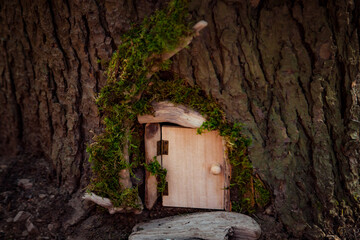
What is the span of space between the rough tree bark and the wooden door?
388 millimetres

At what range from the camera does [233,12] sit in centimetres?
284

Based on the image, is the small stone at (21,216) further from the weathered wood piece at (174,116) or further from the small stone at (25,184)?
the weathered wood piece at (174,116)

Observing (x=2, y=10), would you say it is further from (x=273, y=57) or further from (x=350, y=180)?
(x=350, y=180)

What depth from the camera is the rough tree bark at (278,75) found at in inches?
114

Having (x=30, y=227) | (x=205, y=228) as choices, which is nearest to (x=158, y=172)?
(x=205, y=228)

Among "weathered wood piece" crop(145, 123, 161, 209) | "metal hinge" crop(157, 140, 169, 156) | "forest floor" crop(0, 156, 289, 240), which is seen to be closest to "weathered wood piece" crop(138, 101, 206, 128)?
"weathered wood piece" crop(145, 123, 161, 209)

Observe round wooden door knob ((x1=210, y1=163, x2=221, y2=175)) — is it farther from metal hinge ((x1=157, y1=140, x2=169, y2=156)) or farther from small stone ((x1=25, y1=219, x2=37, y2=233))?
small stone ((x1=25, y1=219, x2=37, y2=233))

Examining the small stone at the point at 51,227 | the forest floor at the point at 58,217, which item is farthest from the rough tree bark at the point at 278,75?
the small stone at the point at 51,227

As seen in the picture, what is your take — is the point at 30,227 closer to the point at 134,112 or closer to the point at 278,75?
the point at 134,112

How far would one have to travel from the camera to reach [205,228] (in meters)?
2.87

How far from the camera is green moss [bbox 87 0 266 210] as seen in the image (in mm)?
2775

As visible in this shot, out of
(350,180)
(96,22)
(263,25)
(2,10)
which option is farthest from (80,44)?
(350,180)

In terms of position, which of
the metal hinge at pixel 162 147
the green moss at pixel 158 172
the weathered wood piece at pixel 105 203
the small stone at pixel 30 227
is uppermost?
the metal hinge at pixel 162 147

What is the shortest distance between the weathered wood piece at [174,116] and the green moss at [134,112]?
0.06m
